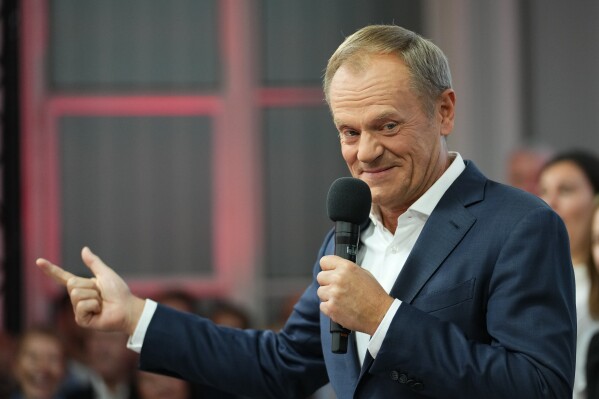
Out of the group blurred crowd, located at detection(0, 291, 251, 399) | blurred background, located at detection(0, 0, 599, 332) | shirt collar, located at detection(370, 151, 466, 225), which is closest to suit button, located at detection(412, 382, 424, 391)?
shirt collar, located at detection(370, 151, 466, 225)

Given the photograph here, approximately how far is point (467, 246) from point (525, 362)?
→ 236 millimetres

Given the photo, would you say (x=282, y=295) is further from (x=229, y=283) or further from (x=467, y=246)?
(x=467, y=246)

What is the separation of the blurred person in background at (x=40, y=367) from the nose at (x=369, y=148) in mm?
2954

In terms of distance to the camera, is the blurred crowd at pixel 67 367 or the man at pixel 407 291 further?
the blurred crowd at pixel 67 367

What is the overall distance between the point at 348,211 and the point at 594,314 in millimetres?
1631

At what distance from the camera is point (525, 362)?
172 cm

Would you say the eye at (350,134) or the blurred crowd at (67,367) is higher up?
the eye at (350,134)

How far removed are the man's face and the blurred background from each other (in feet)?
13.8

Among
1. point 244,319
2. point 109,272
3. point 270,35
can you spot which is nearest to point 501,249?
point 109,272

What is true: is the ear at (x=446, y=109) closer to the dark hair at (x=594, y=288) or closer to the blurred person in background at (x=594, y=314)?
the blurred person in background at (x=594, y=314)

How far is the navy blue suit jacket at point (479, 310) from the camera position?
1.72m

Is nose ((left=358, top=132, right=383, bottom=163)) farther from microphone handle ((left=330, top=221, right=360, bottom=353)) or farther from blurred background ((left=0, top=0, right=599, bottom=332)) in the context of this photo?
blurred background ((left=0, top=0, right=599, bottom=332))

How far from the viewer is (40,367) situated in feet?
15.0

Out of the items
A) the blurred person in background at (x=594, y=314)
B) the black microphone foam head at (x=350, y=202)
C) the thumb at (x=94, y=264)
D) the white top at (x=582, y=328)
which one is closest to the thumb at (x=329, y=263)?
the black microphone foam head at (x=350, y=202)
